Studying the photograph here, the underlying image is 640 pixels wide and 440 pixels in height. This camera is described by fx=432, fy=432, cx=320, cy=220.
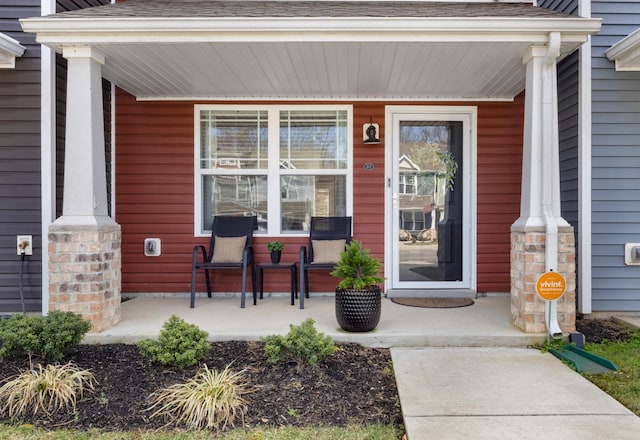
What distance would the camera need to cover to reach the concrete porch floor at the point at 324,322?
3203mm

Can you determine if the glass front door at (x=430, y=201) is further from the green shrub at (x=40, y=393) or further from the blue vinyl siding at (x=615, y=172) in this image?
the green shrub at (x=40, y=393)

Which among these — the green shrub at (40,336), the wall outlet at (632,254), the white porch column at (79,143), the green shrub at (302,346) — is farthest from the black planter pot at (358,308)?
the wall outlet at (632,254)

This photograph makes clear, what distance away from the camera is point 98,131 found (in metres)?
3.39

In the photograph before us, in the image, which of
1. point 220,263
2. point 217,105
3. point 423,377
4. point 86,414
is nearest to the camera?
point 86,414

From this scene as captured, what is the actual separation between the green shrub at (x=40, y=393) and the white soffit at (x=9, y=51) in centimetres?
279

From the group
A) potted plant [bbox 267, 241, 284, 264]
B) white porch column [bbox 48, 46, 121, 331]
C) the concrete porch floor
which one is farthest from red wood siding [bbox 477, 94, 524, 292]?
white porch column [bbox 48, 46, 121, 331]

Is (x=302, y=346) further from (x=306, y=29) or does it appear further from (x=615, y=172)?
(x=615, y=172)

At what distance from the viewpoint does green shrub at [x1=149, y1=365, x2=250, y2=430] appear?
2113 millimetres

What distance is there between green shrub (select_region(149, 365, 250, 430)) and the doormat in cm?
235

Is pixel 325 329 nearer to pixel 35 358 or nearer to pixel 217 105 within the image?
pixel 35 358

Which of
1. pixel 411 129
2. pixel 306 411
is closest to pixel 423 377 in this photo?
pixel 306 411

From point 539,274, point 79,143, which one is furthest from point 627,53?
point 79,143

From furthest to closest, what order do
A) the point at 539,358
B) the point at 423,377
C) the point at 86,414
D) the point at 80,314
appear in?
the point at 80,314
the point at 539,358
the point at 423,377
the point at 86,414

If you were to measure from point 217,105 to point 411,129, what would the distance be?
215 centimetres
